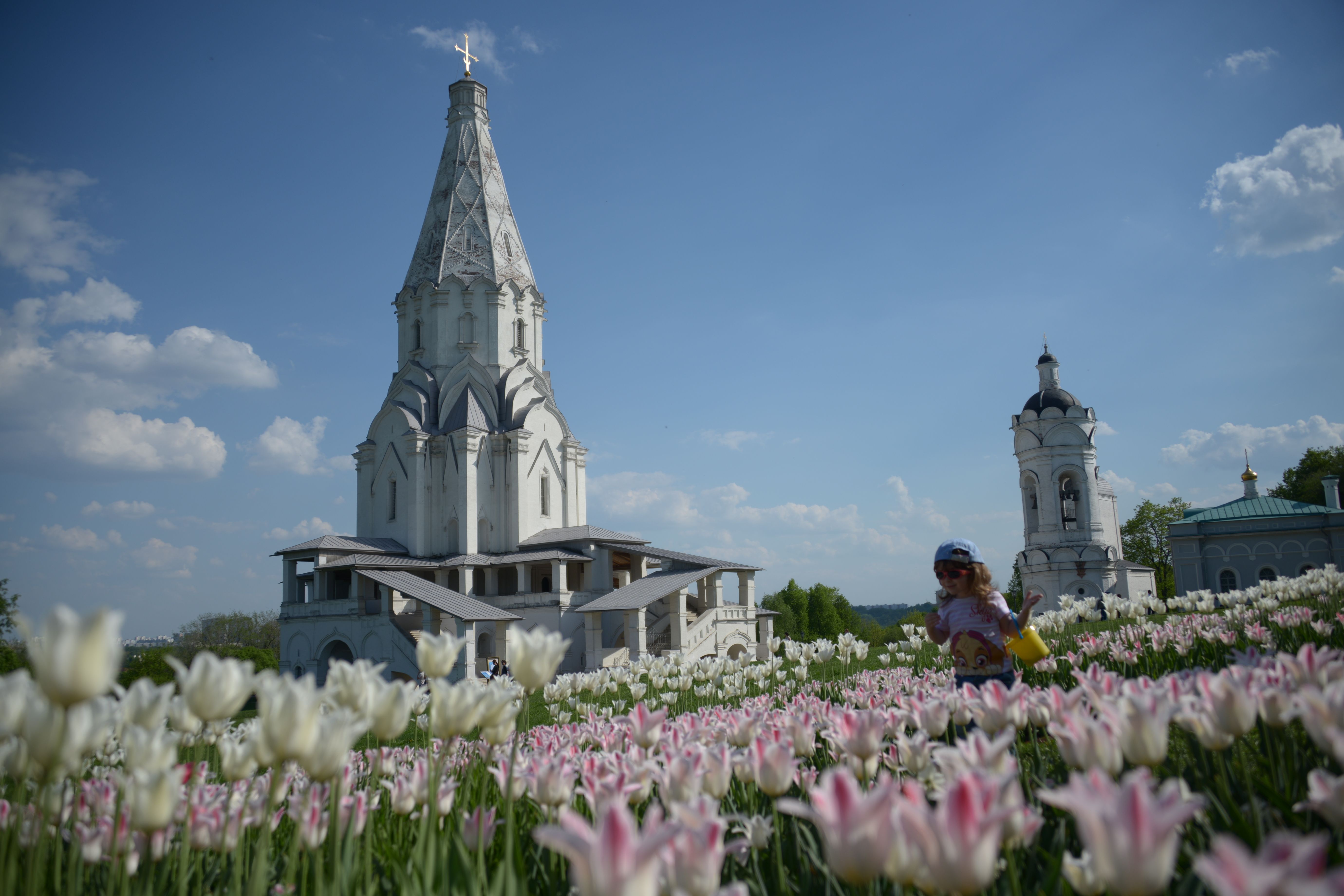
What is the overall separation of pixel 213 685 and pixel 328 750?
0.41 metres

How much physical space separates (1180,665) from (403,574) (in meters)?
27.8

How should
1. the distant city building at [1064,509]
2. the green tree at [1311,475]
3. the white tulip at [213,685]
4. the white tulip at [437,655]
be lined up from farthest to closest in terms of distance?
the green tree at [1311,475]
the distant city building at [1064,509]
the white tulip at [437,655]
the white tulip at [213,685]

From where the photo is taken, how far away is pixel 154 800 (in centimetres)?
232

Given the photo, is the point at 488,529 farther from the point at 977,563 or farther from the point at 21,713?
the point at 21,713

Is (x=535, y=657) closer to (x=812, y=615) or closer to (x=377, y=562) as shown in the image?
(x=377, y=562)

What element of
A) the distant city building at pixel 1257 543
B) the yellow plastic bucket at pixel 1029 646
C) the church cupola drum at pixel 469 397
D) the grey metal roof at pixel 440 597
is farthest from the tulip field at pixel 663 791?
the distant city building at pixel 1257 543

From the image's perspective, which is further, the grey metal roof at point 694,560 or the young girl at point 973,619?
the grey metal roof at point 694,560

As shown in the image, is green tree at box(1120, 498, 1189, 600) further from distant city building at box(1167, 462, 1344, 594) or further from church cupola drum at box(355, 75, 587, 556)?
church cupola drum at box(355, 75, 587, 556)

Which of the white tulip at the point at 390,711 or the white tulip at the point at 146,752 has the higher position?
the white tulip at the point at 390,711

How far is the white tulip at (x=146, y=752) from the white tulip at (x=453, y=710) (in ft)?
2.75

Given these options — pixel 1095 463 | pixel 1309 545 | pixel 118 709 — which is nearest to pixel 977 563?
pixel 118 709

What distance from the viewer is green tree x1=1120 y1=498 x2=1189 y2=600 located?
55.5m

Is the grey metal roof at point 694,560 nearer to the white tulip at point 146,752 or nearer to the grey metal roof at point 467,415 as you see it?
the grey metal roof at point 467,415

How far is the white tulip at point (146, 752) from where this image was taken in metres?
2.58
